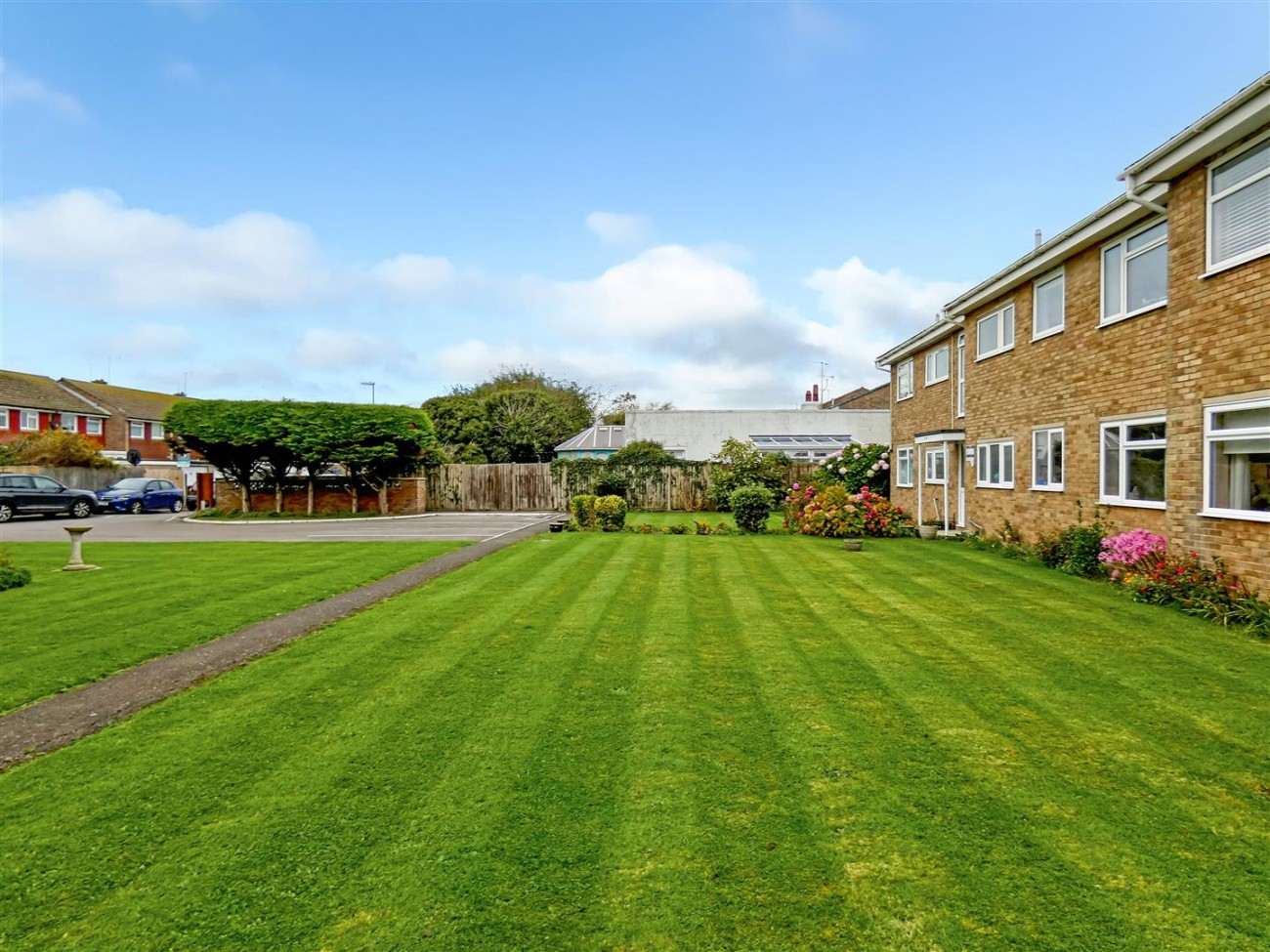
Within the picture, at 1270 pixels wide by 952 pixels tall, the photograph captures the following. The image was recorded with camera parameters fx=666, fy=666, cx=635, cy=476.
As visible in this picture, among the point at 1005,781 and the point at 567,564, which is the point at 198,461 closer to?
the point at 567,564

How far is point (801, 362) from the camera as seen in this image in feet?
174

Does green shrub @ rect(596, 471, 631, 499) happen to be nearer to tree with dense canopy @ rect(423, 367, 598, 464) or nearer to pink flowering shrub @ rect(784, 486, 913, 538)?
→ pink flowering shrub @ rect(784, 486, 913, 538)

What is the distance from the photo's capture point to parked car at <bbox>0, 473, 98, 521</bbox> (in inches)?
1004

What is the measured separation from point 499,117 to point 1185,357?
15365mm

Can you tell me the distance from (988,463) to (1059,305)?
440 centimetres

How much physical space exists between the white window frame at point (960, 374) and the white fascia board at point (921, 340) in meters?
0.37

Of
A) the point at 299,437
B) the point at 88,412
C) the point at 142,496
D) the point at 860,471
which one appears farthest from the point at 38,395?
the point at 860,471

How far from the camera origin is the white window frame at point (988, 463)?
1503 centimetres

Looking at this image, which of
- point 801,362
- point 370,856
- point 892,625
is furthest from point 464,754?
point 801,362

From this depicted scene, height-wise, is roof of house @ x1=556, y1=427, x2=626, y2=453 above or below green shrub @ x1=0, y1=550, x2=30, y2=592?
above

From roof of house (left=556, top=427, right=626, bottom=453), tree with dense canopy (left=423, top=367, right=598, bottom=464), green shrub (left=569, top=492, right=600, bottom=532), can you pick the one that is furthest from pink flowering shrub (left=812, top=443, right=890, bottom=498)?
tree with dense canopy (left=423, top=367, right=598, bottom=464)

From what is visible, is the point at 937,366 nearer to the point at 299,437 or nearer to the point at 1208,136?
the point at 1208,136

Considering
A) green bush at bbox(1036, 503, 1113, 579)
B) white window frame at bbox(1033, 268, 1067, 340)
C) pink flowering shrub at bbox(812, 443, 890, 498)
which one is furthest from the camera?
pink flowering shrub at bbox(812, 443, 890, 498)

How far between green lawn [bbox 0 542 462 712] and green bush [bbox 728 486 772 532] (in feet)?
25.9
